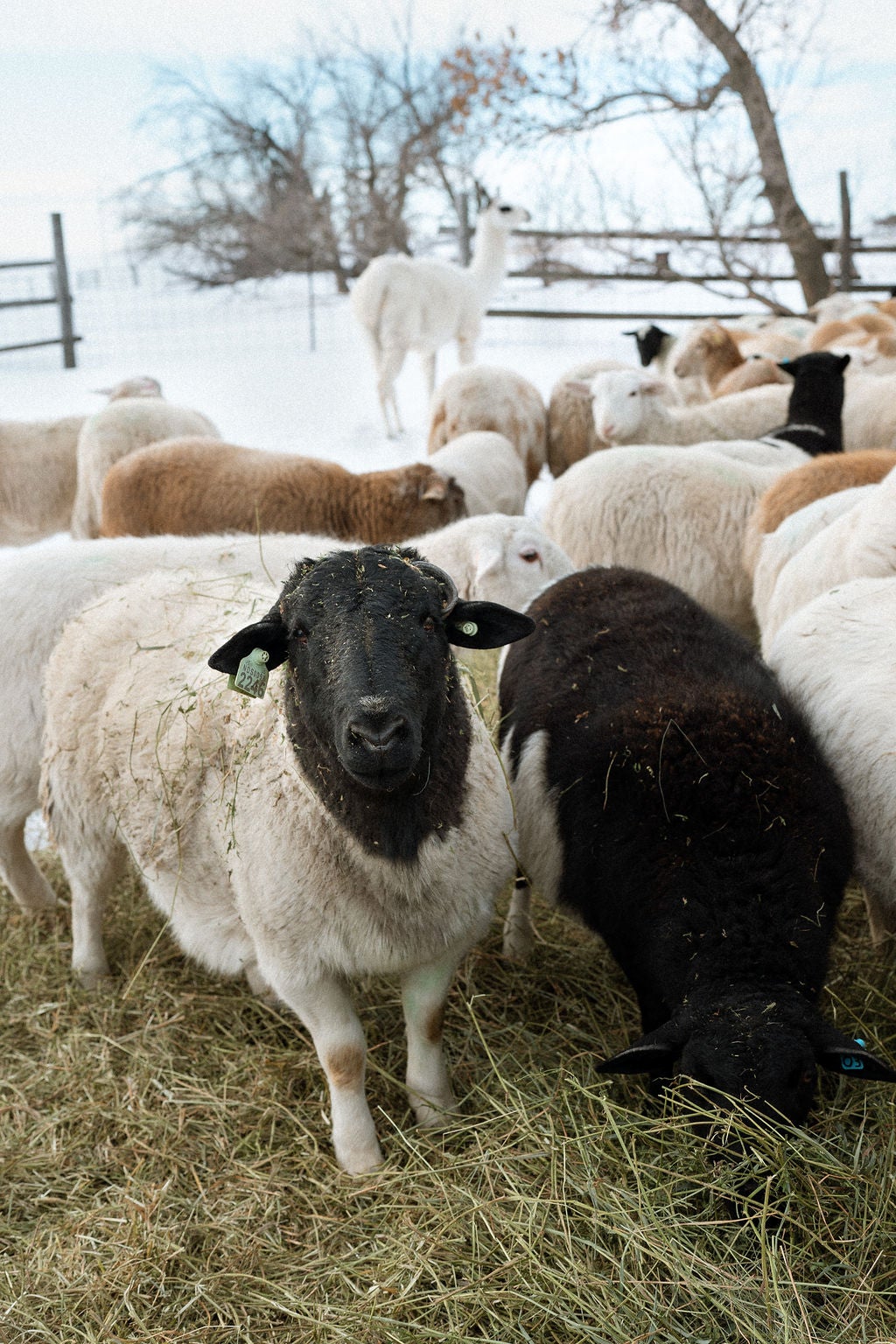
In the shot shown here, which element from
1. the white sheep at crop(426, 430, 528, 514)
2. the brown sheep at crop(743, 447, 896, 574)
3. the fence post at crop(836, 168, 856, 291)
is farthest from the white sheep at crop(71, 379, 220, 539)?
the fence post at crop(836, 168, 856, 291)

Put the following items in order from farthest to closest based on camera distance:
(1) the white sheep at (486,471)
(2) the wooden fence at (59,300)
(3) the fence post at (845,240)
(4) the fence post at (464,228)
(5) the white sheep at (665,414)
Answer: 1. (4) the fence post at (464,228)
2. (3) the fence post at (845,240)
3. (2) the wooden fence at (59,300)
4. (5) the white sheep at (665,414)
5. (1) the white sheep at (486,471)

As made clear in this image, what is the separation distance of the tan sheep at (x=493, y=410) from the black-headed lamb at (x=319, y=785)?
4.78 m

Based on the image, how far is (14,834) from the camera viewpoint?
3.56 meters

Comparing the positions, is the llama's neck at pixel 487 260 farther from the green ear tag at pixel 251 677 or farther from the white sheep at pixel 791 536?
the green ear tag at pixel 251 677

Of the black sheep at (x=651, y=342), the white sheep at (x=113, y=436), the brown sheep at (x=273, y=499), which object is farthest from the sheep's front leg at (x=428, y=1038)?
the black sheep at (x=651, y=342)

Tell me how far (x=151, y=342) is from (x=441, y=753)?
1566 cm

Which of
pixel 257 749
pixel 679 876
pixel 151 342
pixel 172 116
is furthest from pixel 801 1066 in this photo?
pixel 172 116

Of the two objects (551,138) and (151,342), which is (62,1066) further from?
(151,342)

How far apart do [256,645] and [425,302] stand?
984 centimetres

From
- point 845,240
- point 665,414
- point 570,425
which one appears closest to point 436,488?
point 665,414

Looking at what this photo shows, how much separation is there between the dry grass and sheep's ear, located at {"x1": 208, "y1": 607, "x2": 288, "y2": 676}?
3.79ft

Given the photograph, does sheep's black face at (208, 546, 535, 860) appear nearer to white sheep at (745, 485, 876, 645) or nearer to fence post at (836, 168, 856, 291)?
white sheep at (745, 485, 876, 645)

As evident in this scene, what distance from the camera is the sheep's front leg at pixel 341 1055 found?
7.87 feet

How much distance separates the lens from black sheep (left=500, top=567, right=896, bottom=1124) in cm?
206
